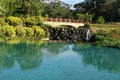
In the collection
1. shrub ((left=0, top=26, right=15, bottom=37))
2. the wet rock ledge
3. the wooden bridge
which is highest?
the wooden bridge

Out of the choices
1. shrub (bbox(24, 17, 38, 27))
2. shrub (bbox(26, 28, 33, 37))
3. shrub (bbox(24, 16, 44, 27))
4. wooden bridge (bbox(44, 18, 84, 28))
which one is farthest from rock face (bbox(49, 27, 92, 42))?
shrub (bbox(26, 28, 33, 37))

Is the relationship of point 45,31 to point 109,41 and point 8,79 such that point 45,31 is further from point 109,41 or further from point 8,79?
point 8,79

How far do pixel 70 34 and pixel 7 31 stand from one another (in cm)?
1275

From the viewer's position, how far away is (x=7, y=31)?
4572cm

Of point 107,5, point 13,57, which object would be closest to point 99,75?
point 13,57

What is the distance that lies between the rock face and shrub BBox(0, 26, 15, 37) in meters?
8.60

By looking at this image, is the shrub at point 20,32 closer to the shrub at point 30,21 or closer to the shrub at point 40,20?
the shrub at point 30,21

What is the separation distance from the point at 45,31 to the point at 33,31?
9.70 ft

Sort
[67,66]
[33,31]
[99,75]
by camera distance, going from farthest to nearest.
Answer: [33,31] < [67,66] < [99,75]

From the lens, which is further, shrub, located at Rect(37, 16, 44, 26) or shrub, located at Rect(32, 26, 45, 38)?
shrub, located at Rect(37, 16, 44, 26)

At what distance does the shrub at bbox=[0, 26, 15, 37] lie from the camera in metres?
45.5

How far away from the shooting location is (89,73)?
22.0 meters

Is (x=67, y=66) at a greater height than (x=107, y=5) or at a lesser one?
lesser

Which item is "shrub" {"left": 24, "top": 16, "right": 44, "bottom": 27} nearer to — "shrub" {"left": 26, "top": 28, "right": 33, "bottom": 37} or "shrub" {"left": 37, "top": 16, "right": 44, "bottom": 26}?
"shrub" {"left": 37, "top": 16, "right": 44, "bottom": 26}
